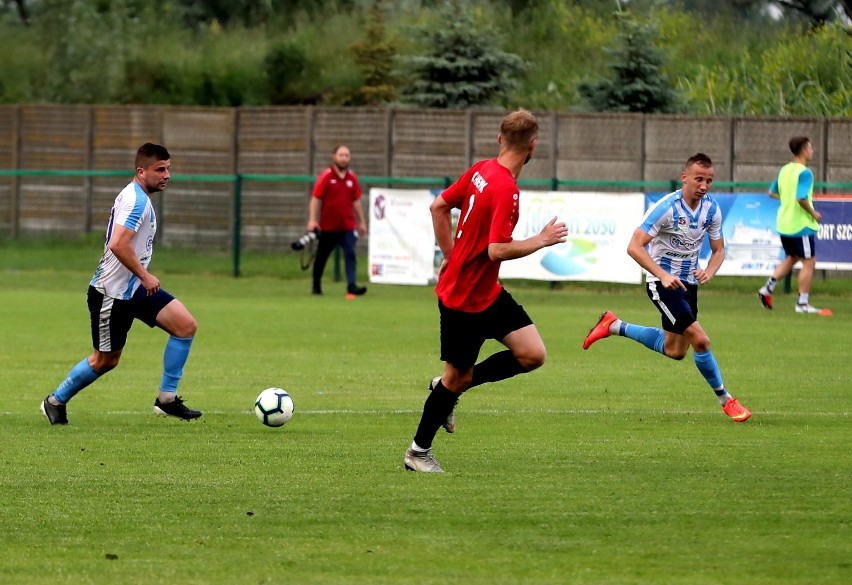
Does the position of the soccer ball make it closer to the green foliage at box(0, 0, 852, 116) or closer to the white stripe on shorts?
the white stripe on shorts

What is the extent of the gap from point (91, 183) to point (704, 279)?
21133mm

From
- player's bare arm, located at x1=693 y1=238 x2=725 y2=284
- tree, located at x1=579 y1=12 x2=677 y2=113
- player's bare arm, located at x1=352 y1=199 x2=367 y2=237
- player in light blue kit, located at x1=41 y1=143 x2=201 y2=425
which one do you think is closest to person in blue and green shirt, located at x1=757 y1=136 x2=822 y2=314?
player's bare arm, located at x1=352 y1=199 x2=367 y2=237

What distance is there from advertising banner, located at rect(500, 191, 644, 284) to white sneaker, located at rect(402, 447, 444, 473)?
44.1 ft

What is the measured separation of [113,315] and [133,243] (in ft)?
1.63

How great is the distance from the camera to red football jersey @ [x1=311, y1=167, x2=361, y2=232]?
2108 centimetres

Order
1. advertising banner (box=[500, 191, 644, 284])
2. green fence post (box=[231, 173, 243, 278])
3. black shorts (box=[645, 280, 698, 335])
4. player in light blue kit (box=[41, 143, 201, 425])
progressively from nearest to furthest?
player in light blue kit (box=[41, 143, 201, 425]), black shorts (box=[645, 280, 698, 335]), advertising banner (box=[500, 191, 644, 284]), green fence post (box=[231, 173, 243, 278])

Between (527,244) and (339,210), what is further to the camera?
(339,210)

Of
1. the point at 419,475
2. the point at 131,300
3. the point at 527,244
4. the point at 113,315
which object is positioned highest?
→ the point at 527,244

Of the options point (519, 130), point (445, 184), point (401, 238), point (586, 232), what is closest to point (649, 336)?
point (519, 130)

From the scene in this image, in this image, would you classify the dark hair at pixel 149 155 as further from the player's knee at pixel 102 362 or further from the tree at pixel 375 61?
the tree at pixel 375 61

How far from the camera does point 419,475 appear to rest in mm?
7969

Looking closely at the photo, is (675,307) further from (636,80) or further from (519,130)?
(636,80)

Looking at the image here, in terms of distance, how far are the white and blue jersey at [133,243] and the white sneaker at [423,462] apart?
9.29 ft

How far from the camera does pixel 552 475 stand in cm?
799
